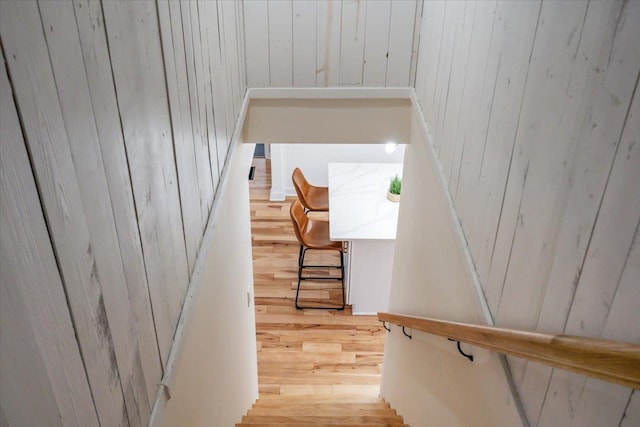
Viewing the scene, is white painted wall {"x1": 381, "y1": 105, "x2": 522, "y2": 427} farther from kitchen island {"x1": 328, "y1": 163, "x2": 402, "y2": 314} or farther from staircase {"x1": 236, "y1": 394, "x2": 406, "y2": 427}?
kitchen island {"x1": 328, "y1": 163, "x2": 402, "y2": 314}

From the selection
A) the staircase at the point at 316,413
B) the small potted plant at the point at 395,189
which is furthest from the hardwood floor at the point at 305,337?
the small potted plant at the point at 395,189

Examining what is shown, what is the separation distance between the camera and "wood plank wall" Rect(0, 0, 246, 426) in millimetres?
684

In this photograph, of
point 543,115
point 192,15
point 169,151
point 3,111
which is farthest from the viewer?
point 192,15

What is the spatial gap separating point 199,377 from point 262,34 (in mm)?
1896

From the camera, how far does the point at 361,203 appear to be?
5.05m

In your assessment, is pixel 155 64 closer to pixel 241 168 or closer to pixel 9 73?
pixel 9 73

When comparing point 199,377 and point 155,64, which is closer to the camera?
point 155,64

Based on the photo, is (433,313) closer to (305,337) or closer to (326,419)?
(326,419)

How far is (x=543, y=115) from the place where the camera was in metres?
1.23

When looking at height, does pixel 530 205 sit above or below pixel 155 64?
below

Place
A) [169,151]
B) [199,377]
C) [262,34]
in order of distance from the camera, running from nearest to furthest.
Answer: [169,151] < [199,377] < [262,34]

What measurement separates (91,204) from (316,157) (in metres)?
5.90

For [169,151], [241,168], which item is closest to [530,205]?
[169,151]

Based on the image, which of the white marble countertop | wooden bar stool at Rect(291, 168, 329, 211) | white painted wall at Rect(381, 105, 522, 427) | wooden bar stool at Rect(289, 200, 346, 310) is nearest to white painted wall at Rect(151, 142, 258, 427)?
white painted wall at Rect(381, 105, 522, 427)
